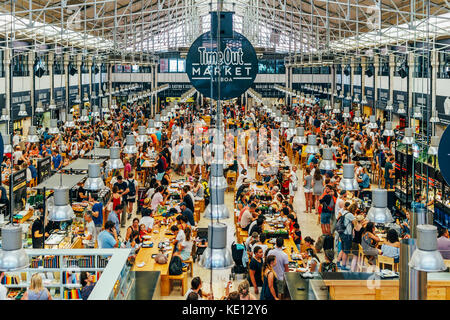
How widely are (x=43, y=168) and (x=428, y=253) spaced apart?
10709 millimetres

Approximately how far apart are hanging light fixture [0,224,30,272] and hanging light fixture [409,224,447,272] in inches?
122

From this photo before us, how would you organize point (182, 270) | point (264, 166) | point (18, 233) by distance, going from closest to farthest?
1. point (18, 233)
2. point (182, 270)
3. point (264, 166)

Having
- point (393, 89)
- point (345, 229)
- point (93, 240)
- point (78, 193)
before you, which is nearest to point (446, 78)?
point (393, 89)

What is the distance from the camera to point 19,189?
1218cm

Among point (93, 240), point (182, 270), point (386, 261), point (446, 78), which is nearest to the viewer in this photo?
point (386, 261)

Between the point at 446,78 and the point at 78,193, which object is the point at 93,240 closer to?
the point at 78,193

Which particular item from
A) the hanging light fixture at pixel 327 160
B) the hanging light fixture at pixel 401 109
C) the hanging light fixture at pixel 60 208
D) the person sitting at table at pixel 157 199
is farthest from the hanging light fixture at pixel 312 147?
the hanging light fixture at pixel 401 109

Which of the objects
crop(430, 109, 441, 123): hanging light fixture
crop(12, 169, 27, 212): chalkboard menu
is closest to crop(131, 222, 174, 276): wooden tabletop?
crop(12, 169, 27, 212): chalkboard menu

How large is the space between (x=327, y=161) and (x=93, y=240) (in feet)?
14.5

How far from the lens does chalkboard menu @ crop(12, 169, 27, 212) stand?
38.8 ft

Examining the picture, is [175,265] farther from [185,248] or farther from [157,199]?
[157,199]

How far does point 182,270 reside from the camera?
27.3 ft

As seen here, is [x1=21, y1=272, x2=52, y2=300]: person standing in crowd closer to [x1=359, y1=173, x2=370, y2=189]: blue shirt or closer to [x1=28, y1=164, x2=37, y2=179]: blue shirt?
[x1=28, y1=164, x2=37, y2=179]: blue shirt

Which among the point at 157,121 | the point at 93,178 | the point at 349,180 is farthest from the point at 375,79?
the point at 93,178
